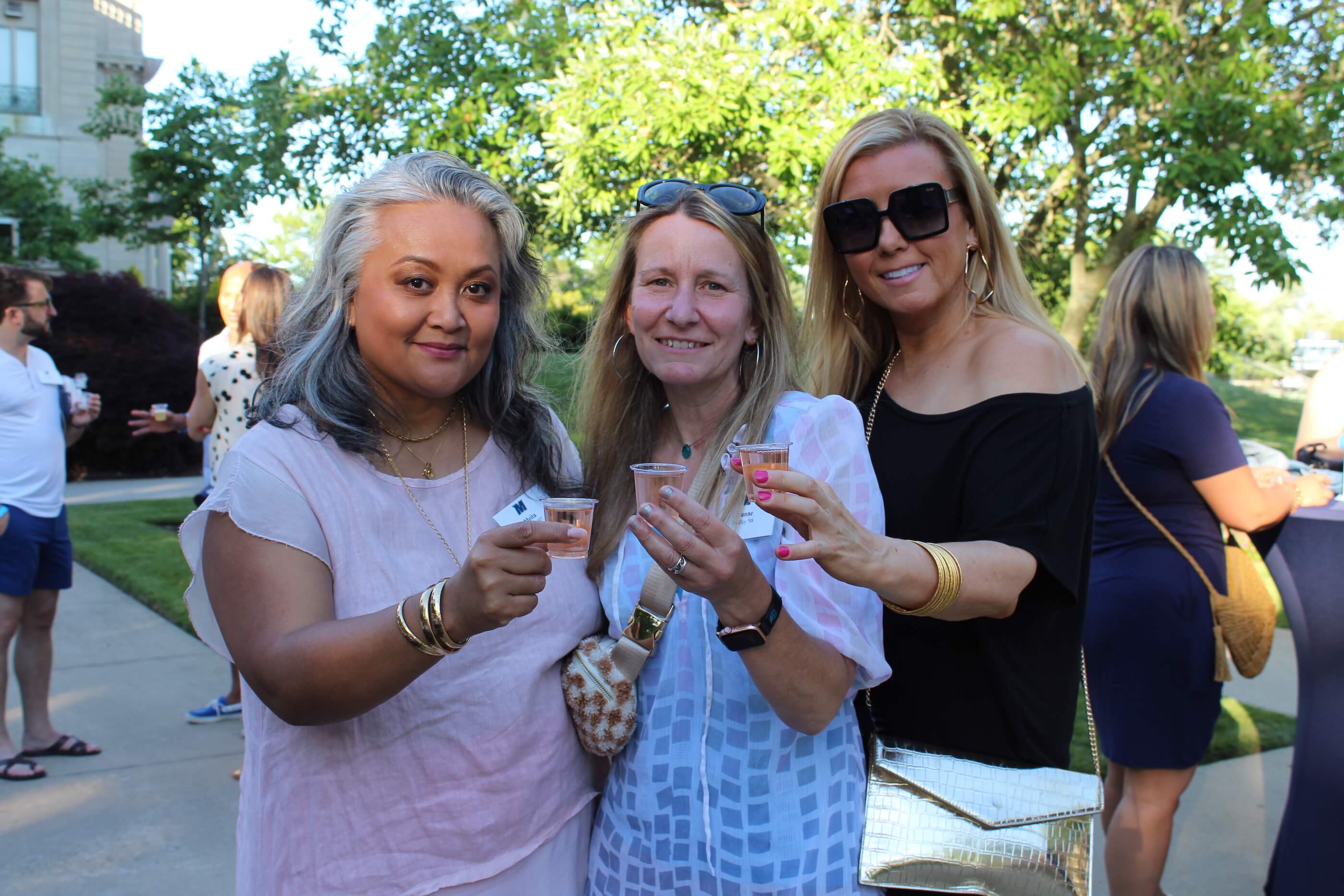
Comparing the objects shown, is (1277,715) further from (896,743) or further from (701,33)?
(701,33)

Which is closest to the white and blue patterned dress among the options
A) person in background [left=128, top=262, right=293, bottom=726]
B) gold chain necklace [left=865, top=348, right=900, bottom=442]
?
gold chain necklace [left=865, top=348, right=900, bottom=442]

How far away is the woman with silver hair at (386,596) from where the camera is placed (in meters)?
1.81

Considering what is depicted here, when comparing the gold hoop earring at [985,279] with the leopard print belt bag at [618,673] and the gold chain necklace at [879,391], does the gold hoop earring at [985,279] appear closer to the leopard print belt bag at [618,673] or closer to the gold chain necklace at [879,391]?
the gold chain necklace at [879,391]

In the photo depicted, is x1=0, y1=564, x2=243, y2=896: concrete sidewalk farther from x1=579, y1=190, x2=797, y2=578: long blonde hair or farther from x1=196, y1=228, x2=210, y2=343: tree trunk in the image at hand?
x1=196, y1=228, x2=210, y2=343: tree trunk

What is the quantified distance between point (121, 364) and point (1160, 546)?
16.4 meters

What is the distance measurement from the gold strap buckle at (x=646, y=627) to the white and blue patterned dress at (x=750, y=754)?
56 mm

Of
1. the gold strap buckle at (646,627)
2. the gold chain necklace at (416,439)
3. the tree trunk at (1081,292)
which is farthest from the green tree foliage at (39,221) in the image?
the gold strap buckle at (646,627)

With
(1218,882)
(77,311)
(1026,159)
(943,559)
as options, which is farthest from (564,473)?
(77,311)

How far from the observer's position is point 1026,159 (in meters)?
7.98

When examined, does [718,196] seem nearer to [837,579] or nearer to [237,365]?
[837,579]

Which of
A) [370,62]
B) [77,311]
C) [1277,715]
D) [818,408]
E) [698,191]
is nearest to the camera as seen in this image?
[818,408]

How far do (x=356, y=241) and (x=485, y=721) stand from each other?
991 mm

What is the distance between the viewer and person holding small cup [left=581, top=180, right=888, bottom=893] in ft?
6.02

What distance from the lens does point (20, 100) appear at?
106 ft
